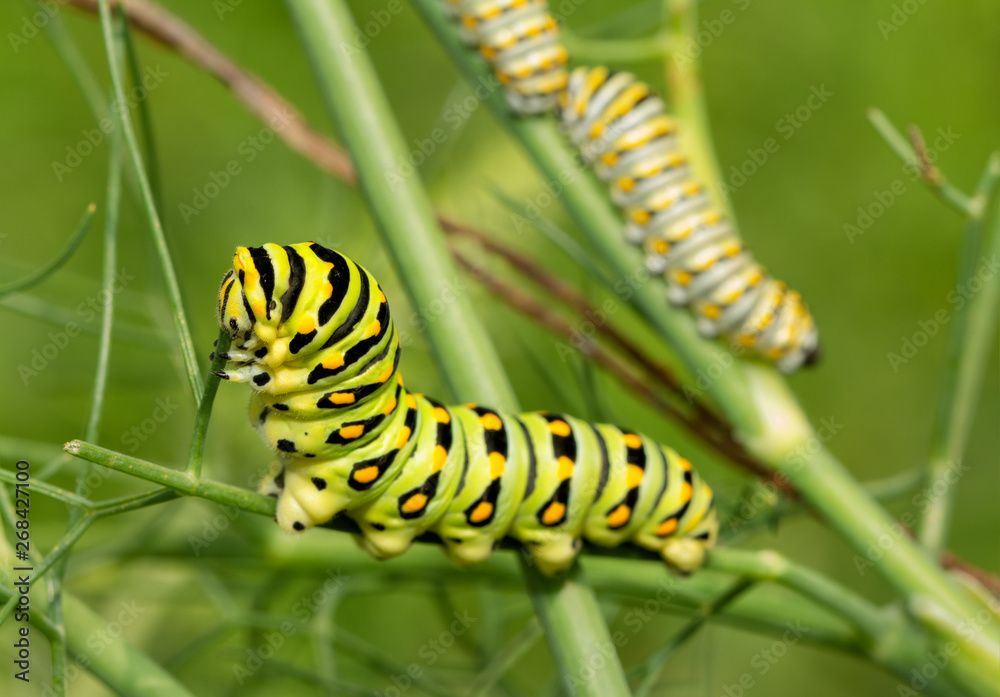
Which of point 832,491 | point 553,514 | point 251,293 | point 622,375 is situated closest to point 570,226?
point 622,375

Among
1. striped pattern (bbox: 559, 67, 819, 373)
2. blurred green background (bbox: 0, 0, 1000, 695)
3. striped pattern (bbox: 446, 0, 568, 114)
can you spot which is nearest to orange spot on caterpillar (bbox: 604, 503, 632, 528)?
striped pattern (bbox: 559, 67, 819, 373)

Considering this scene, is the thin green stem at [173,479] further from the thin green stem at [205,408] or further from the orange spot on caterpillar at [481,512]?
the orange spot on caterpillar at [481,512]

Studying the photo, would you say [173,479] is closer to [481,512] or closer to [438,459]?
[438,459]

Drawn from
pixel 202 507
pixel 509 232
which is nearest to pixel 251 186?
pixel 509 232

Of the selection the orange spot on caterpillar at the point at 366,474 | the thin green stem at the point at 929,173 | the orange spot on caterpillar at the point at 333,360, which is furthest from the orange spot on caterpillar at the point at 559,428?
the thin green stem at the point at 929,173

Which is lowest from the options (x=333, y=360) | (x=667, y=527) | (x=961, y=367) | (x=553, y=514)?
(x=961, y=367)

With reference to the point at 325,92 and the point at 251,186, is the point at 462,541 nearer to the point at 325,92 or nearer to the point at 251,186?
the point at 325,92
